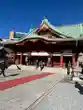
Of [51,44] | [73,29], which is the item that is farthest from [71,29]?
[51,44]

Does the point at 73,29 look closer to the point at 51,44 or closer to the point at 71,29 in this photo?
the point at 71,29

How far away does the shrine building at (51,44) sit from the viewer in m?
26.5

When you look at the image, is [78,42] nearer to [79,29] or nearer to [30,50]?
[79,29]

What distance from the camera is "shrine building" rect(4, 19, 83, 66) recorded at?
26484 mm

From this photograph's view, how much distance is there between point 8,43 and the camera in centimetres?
3100

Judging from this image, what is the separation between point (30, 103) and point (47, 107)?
2.10 feet

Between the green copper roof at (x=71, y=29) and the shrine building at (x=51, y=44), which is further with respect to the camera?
the green copper roof at (x=71, y=29)

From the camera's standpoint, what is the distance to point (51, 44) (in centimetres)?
2772

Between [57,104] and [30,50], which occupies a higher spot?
[30,50]

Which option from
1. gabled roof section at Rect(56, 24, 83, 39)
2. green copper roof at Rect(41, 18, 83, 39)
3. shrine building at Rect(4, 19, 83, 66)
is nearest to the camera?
shrine building at Rect(4, 19, 83, 66)

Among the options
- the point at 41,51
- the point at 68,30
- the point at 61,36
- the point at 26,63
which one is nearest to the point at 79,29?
the point at 68,30

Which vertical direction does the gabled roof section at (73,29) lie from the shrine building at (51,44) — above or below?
above

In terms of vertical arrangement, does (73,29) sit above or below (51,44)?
above

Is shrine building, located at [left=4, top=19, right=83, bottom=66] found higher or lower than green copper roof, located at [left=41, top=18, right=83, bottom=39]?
lower
